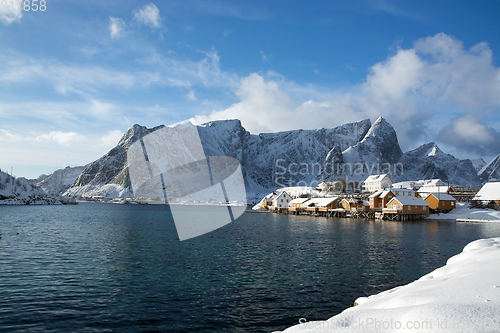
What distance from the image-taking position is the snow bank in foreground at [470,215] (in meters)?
75.9

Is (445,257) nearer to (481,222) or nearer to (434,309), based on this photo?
(434,309)

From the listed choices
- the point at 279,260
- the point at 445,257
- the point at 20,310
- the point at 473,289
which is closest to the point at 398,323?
the point at 473,289

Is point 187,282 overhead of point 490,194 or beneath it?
beneath

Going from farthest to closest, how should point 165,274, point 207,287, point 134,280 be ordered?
1. point 165,274
2. point 134,280
3. point 207,287

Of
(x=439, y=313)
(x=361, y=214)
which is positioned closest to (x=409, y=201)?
(x=361, y=214)

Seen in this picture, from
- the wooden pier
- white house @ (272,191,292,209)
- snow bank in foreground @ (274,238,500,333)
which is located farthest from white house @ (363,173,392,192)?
snow bank in foreground @ (274,238,500,333)

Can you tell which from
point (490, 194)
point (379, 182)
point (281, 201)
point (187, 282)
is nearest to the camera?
point (187, 282)

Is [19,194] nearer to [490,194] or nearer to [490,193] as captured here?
[490,194]

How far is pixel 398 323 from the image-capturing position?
8.11 metres

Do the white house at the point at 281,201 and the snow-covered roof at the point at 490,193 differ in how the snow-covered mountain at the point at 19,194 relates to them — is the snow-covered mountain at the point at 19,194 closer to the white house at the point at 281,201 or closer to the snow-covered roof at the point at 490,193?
the white house at the point at 281,201

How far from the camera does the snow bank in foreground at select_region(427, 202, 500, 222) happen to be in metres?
75.9

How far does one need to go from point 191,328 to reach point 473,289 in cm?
1131

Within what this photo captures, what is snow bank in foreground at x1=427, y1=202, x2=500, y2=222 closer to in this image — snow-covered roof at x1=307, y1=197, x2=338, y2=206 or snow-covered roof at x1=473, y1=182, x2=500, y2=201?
snow-covered roof at x1=473, y1=182, x2=500, y2=201

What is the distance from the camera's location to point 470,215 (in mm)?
83125
